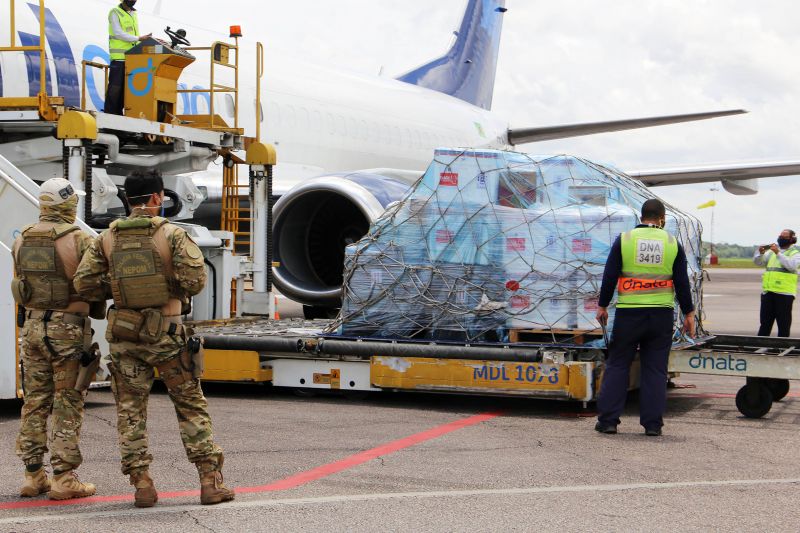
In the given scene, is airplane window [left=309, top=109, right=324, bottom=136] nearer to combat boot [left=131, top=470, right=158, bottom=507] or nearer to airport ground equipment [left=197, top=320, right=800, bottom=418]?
airport ground equipment [left=197, top=320, right=800, bottom=418]

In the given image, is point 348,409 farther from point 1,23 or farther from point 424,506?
point 1,23

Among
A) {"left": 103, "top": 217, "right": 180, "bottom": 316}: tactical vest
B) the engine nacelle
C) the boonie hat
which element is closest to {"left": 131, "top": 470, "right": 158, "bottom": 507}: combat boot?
{"left": 103, "top": 217, "right": 180, "bottom": 316}: tactical vest

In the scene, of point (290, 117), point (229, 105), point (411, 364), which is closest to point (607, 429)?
point (411, 364)

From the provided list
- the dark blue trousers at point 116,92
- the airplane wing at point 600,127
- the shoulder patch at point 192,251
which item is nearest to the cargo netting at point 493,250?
the dark blue trousers at point 116,92

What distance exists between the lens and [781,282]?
41.8ft

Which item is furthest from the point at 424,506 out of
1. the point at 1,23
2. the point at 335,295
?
the point at 1,23

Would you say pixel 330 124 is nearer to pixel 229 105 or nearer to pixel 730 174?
pixel 229 105

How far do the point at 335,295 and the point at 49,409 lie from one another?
5792 mm

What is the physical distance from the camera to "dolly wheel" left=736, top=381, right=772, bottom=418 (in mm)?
7711

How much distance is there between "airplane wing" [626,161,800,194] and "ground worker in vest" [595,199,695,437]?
35.6 ft

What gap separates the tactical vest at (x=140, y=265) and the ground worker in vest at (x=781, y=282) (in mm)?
9131

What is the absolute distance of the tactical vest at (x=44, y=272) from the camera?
552 cm

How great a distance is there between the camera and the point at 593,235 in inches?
316

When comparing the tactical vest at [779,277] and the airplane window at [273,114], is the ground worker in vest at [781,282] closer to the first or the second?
the tactical vest at [779,277]
